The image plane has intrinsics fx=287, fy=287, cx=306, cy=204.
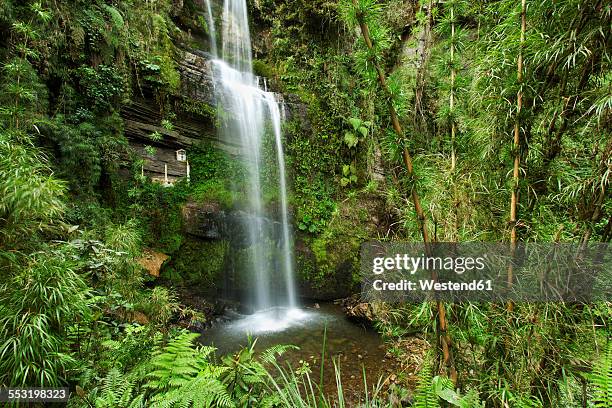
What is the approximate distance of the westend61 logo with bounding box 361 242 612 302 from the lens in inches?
52.2

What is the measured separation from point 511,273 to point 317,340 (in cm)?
393

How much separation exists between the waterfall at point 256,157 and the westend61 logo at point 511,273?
4888 millimetres

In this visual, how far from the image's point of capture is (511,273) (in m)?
1.49

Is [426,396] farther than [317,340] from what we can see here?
No

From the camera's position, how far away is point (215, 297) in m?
5.88

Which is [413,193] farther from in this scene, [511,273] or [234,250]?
[234,250]

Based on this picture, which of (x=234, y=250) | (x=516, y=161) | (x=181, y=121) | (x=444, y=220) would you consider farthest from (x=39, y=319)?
(x=181, y=121)

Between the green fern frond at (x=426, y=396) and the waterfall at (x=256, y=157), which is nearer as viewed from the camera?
the green fern frond at (x=426, y=396)

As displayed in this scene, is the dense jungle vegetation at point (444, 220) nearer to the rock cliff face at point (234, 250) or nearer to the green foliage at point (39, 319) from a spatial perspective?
the green foliage at point (39, 319)

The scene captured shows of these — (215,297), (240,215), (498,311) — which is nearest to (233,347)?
(215,297)

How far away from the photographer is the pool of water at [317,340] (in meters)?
3.94

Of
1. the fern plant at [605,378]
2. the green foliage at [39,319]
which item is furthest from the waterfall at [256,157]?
the fern plant at [605,378]

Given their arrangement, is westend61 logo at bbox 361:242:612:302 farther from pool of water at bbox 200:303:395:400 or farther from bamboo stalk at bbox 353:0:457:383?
pool of water at bbox 200:303:395:400

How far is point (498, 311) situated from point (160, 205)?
5.85 meters
